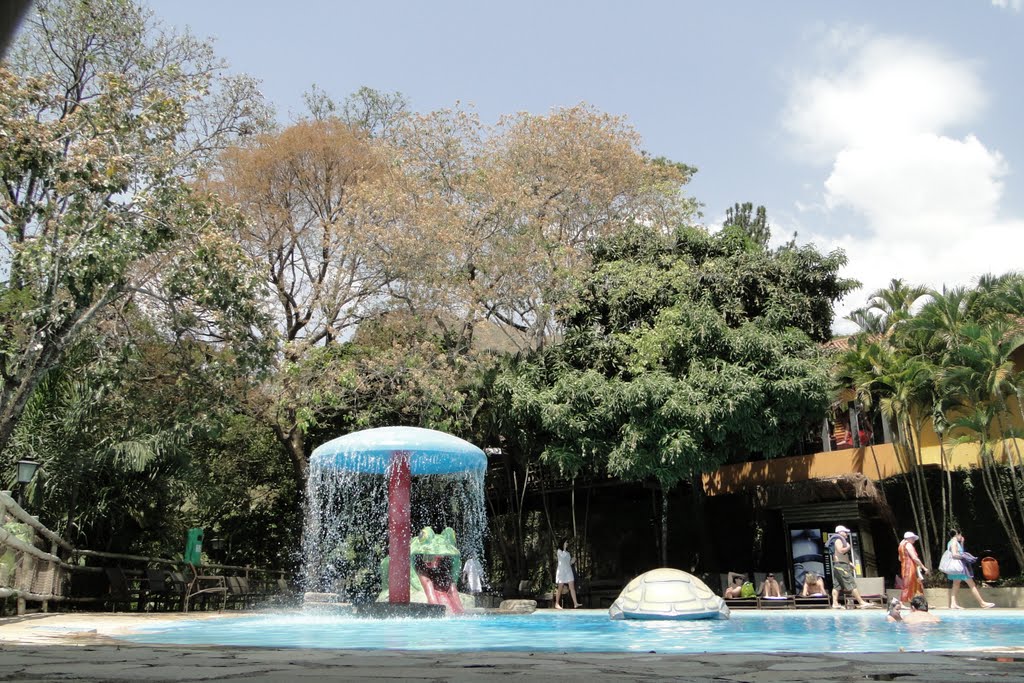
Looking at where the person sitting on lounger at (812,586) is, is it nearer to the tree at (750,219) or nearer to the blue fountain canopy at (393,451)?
the blue fountain canopy at (393,451)

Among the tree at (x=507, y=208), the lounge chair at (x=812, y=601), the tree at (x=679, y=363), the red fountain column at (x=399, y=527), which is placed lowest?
the lounge chair at (x=812, y=601)

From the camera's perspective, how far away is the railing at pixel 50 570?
12.6 m

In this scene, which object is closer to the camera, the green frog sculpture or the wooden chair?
the green frog sculpture

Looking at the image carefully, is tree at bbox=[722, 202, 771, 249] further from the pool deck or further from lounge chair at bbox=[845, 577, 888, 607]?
the pool deck

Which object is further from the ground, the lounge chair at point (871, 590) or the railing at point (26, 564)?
the railing at point (26, 564)

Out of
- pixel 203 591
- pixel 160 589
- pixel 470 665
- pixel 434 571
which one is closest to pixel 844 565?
pixel 434 571

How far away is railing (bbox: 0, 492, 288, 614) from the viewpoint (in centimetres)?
1265

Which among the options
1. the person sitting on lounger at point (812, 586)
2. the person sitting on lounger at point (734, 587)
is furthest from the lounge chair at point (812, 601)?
the person sitting on lounger at point (734, 587)

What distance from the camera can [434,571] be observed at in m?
15.3

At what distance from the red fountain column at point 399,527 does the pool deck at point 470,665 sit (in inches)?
291

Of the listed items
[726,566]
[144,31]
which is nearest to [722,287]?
[726,566]

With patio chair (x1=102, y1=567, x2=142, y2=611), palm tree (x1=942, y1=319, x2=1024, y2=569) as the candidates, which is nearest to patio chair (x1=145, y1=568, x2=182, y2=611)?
patio chair (x1=102, y1=567, x2=142, y2=611)

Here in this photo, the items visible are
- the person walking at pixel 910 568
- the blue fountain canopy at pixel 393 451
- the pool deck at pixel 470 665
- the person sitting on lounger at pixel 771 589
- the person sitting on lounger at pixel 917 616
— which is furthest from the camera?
the person sitting on lounger at pixel 771 589

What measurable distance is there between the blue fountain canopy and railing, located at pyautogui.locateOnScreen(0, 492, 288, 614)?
4.50m
